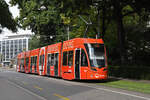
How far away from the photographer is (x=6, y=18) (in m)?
15.8

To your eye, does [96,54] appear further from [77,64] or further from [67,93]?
[67,93]

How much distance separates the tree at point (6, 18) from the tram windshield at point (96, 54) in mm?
5763

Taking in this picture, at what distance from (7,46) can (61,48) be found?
13852cm

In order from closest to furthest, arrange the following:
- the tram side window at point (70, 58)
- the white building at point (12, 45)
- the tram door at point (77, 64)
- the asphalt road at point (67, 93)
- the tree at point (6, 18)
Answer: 1. the asphalt road at point (67, 93)
2. the tree at point (6, 18)
3. the tram door at point (77, 64)
4. the tram side window at point (70, 58)
5. the white building at point (12, 45)

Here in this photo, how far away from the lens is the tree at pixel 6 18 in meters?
15.1

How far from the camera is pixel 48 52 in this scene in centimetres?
Result: 2453

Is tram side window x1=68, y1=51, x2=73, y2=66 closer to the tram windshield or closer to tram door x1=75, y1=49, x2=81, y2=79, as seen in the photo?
tram door x1=75, y1=49, x2=81, y2=79

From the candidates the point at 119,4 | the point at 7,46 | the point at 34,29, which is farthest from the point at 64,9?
the point at 7,46

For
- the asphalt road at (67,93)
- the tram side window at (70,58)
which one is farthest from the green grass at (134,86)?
the tram side window at (70,58)

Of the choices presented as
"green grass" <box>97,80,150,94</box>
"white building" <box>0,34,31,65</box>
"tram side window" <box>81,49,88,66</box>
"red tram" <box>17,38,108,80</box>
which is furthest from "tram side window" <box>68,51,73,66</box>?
"white building" <box>0,34,31,65</box>

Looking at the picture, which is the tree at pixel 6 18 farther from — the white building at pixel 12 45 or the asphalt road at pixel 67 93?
the white building at pixel 12 45

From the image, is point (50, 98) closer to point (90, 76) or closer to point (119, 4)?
point (90, 76)

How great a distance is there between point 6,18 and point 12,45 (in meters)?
139

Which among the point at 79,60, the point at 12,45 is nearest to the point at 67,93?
the point at 79,60
